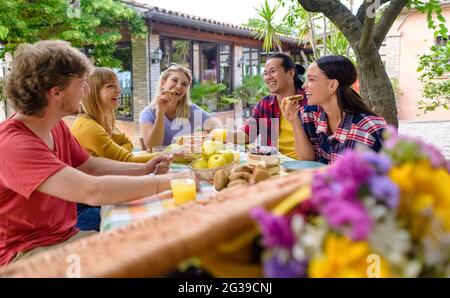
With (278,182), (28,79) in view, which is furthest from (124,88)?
(278,182)

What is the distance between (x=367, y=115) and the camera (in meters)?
2.61

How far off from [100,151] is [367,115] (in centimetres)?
176

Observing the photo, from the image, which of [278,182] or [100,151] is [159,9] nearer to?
[100,151]

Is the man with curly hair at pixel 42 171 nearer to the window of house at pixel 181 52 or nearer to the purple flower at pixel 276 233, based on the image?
the purple flower at pixel 276 233

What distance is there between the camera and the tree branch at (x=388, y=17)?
3605 mm

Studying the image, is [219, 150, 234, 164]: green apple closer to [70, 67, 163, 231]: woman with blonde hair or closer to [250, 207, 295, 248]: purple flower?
[70, 67, 163, 231]: woman with blonde hair

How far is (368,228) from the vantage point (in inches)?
19.8

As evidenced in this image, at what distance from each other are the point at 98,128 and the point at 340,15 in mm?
2520

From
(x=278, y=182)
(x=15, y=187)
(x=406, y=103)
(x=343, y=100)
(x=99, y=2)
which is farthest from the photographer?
(x=406, y=103)

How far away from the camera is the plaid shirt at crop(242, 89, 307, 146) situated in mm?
3809

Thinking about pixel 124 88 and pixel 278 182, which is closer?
pixel 278 182

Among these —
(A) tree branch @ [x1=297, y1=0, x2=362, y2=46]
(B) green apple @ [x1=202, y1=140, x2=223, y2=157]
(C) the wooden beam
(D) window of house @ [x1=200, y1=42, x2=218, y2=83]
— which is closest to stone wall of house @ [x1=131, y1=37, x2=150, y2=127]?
(C) the wooden beam

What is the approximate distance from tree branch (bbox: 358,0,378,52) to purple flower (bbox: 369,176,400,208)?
3219 mm

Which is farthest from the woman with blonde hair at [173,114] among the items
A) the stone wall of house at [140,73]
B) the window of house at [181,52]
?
the window of house at [181,52]
